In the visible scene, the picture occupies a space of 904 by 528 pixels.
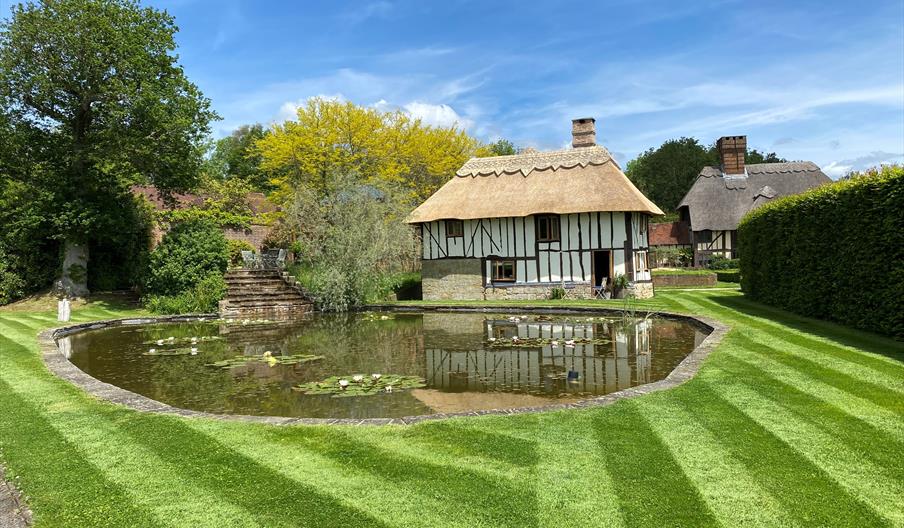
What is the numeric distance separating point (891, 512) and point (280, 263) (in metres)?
20.4

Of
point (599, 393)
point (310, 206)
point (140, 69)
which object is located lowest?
point (599, 393)

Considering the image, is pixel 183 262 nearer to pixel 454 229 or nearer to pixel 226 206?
pixel 454 229

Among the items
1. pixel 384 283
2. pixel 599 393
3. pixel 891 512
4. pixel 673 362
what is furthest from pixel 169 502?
pixel 384 283

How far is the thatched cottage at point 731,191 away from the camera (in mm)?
34281

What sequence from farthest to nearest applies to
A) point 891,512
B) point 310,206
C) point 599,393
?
1. point 310,206
2. point 599,393
3. point 891,512

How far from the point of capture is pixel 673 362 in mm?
9508

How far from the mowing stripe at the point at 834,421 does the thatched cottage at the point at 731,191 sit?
30.0 metres

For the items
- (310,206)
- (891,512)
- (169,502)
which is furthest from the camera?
(310,206)

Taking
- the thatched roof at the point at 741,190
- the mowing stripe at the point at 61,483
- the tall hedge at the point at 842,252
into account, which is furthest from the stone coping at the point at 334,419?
the thatched roof at the point at 741,190

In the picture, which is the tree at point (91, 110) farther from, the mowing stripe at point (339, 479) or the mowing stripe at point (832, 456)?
the mowing stripe at point (832, 456)

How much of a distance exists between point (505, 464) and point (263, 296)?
1673cm

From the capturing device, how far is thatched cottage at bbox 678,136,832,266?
34.3 metres

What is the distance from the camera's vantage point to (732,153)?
36312 millimetres

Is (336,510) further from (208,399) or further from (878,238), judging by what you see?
(878,238)
